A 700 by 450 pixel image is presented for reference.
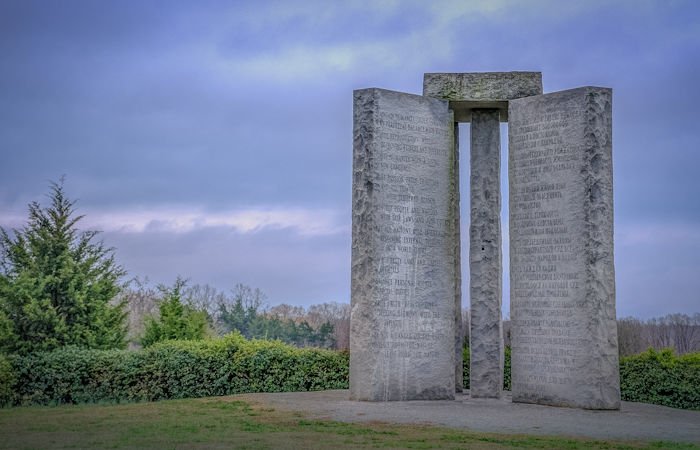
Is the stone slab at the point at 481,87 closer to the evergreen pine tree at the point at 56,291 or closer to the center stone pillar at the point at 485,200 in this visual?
the center stone pillar at the point at 485,200

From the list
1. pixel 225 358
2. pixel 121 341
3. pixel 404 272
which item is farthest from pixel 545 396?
pixel 121 341

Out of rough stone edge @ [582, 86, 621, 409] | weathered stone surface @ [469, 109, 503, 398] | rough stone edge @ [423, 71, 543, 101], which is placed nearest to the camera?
rough stone edge @ [582, 86, 621, 409]

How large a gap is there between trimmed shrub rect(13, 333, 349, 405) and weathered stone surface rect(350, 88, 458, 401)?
286cm

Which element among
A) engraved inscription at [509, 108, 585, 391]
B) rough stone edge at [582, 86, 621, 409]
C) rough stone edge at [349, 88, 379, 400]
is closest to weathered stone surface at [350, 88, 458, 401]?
rough stone edge at [349, 88, 379, 400]

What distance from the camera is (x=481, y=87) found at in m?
13.1

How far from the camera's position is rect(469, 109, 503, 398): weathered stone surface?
12.8m

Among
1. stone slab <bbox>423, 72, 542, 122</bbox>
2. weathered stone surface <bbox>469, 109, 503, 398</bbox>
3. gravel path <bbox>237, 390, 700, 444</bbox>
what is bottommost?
gravel path <bbox>237, 390, 700, 444</bbox>

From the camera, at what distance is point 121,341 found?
17.1m

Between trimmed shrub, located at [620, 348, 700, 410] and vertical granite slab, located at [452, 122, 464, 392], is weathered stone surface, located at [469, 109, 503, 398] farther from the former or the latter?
trimmed shrub, located at [620, 348, 700, 410]

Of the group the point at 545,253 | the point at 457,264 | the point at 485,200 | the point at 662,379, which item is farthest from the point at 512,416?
the point at 662,379

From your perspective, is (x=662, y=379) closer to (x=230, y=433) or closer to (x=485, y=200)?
(x=485, y=200)

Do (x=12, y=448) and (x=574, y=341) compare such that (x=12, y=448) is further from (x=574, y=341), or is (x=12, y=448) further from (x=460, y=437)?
(x=574, y=341)

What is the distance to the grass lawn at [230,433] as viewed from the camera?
26.5 feet

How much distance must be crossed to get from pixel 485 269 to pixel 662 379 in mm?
4119
